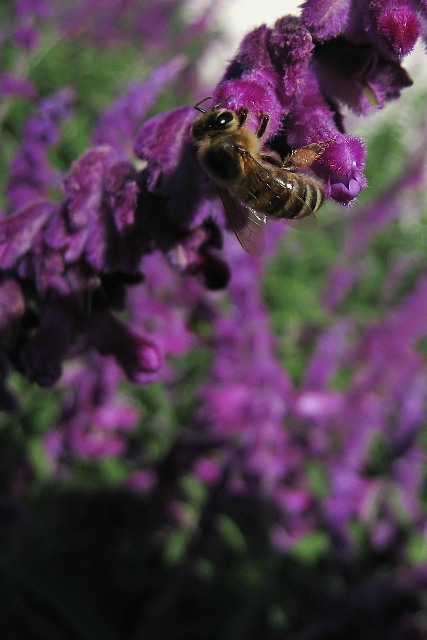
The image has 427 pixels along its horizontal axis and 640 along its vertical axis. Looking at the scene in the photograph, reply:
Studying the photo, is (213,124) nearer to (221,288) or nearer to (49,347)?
(221,288)

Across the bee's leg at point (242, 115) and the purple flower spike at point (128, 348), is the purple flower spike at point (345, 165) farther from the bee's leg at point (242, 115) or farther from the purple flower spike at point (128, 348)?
the purple flower spike at point (128, 348)

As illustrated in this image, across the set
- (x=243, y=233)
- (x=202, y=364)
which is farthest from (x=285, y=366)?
(x=243, y=233)

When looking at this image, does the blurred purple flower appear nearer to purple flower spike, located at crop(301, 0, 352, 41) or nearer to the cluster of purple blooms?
the cluster of purple blooms

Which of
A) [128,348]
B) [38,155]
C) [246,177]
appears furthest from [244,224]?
[38,155]

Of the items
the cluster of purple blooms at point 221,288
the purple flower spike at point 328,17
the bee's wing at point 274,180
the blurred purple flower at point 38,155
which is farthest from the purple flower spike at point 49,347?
the blurred purple flower at point 38,155

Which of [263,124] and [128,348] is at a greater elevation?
[263,124]

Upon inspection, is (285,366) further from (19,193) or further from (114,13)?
(114,13)

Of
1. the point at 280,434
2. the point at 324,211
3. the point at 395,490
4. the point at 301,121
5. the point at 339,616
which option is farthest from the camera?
the point at 324,211
